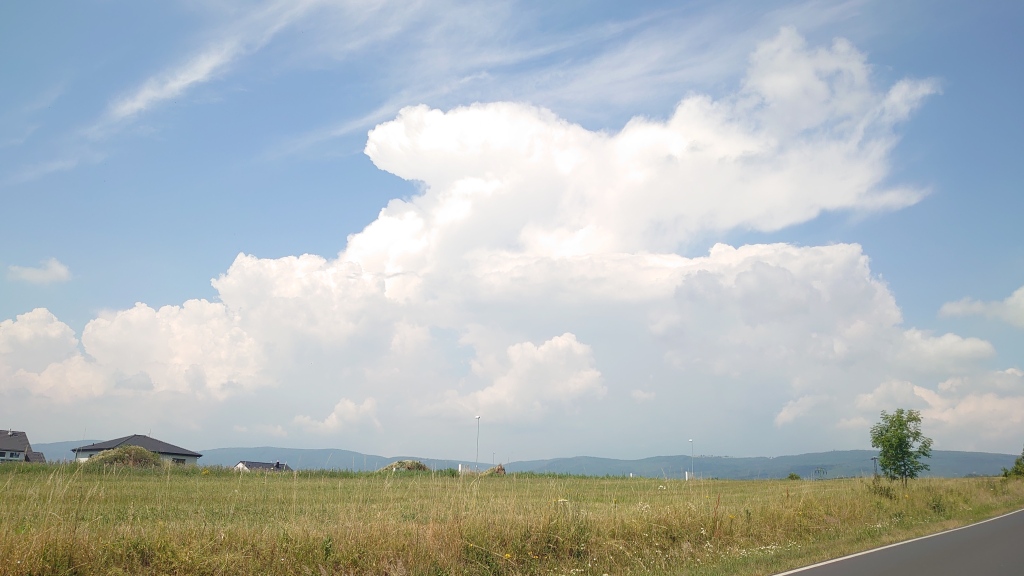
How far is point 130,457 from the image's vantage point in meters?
37.5

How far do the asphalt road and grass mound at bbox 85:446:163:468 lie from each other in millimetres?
33921

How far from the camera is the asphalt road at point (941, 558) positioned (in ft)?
41.4

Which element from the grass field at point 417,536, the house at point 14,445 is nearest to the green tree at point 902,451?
the grass field at point 417,536

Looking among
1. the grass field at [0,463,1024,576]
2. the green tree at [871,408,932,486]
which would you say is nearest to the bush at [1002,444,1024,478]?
the green tree at [871,408,932,486]

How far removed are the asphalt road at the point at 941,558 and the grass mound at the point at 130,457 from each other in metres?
33.9

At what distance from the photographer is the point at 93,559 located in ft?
32.0

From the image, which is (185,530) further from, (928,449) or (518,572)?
(928,449)

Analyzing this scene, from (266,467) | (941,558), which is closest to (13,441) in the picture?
(266,467)

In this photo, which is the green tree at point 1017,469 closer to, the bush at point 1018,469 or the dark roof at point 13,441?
the bush at point 1018,469

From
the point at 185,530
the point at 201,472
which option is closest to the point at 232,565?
the point at 185,530

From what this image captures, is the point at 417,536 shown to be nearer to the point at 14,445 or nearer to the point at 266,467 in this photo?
the point at 266,467

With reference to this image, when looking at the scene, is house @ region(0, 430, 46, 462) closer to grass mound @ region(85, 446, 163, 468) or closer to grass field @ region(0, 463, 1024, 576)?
grass mound @ region(85, 446, 163, 468)

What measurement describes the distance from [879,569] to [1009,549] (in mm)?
6332

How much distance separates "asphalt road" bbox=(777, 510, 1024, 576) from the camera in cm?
1262
